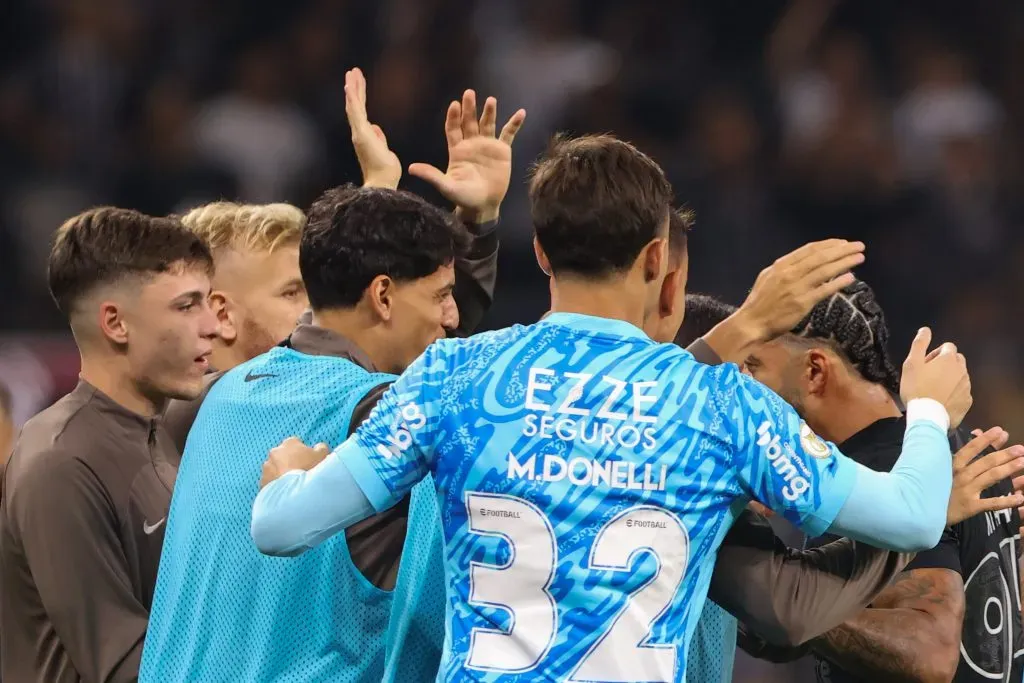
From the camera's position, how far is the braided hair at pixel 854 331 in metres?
3.51

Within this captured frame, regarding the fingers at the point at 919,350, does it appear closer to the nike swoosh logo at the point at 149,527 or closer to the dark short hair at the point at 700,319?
the dark short hair at the point at 700,319

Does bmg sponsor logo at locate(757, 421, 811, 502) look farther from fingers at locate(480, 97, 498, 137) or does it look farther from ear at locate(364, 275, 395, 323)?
fingers at locate(480, 97, 498, 137)

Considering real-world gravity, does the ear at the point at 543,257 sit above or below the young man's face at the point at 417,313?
above

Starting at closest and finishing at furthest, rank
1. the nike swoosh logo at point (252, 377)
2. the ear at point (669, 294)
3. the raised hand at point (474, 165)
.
A: the ear at point (669, 294), the nike swoosh logo at point (252, 377), the raised hand at point (474, 165)

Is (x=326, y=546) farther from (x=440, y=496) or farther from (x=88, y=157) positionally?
(x=88, y=157)

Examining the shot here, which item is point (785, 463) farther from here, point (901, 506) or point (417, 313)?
point (417, 313)

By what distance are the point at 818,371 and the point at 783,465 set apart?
1211 mm

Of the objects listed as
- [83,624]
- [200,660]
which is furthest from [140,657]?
[200,660]

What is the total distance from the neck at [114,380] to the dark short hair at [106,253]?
17cm

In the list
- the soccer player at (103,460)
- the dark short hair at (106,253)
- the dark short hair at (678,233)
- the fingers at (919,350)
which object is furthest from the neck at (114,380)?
the fingers at (919,350)

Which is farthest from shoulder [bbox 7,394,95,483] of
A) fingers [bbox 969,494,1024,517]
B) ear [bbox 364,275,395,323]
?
fingers [bbox 969,494,1024,517]

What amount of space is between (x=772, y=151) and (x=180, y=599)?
7278 millimetres

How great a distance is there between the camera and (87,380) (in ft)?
11.7

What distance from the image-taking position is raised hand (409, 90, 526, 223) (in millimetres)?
3678
